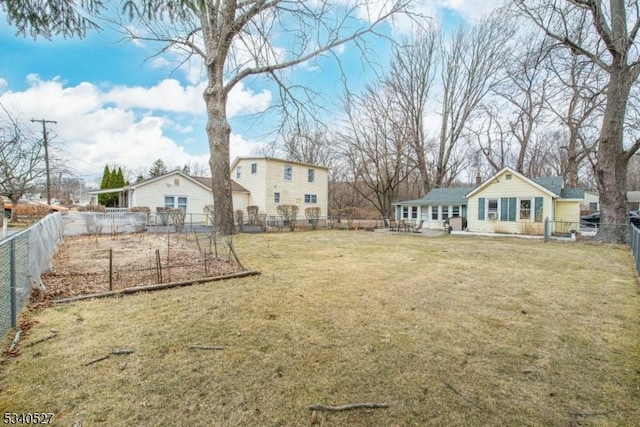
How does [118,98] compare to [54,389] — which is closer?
[54,389]

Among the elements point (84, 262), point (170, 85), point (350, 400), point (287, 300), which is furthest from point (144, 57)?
point (350, 400)

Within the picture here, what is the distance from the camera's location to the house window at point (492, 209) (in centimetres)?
1878

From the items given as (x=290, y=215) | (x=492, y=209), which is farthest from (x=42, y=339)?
(x=492, y=209)

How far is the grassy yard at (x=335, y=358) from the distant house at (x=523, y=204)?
13.5 meters

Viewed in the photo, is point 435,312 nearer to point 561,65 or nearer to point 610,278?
point 610,278

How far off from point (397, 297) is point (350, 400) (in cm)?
274

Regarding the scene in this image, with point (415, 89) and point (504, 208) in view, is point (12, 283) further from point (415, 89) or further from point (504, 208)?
point (415, 89)

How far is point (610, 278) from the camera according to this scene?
6516 millimetres

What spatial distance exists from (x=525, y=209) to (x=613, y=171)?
5.36 meters

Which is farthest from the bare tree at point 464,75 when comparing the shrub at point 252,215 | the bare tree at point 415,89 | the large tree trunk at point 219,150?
the large tree trunk at point 219,150

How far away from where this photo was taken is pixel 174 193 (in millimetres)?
21062

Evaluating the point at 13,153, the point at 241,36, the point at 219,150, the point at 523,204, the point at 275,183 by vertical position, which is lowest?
the point at 523,204

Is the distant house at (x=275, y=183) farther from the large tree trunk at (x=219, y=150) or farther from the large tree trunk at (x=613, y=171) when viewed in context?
the large tree trunk at (x=613, y=171)

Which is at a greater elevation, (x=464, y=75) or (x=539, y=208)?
(x=464, y=75)
